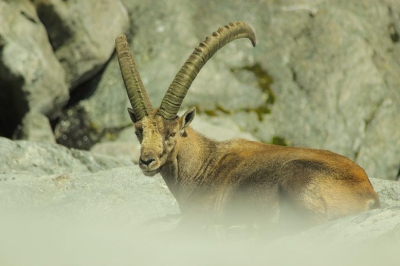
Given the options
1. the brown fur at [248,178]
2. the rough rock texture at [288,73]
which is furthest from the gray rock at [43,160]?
the brown fur at [248,178]

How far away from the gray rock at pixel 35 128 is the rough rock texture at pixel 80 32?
155 centimetres

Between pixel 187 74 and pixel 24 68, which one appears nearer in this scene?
pixel 187 74

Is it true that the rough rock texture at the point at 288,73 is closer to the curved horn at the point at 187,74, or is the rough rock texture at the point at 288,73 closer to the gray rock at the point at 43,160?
the gray rock at the point at 43,160

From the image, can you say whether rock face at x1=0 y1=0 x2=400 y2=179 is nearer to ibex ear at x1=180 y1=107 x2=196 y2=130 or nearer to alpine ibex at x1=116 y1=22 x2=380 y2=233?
alpine ibex at x1=116 y1=22 x2=380 y2=233

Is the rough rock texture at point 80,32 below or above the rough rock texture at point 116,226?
above

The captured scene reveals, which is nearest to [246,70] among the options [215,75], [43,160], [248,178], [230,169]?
[215,75]

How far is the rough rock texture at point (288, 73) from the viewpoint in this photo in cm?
2084

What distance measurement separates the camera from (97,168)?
17.1 m

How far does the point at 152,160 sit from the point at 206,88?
9956 millimetres

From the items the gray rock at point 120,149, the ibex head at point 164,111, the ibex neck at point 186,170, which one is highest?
the ibex head at point 164,111

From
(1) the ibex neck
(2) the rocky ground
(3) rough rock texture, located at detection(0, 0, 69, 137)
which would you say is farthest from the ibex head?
(3) rough rock texture, located at detection(0, 0, 69, 137)

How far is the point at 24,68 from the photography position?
19.4m

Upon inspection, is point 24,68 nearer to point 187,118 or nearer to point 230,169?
point 187,118

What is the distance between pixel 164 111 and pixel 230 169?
1.39 meters
